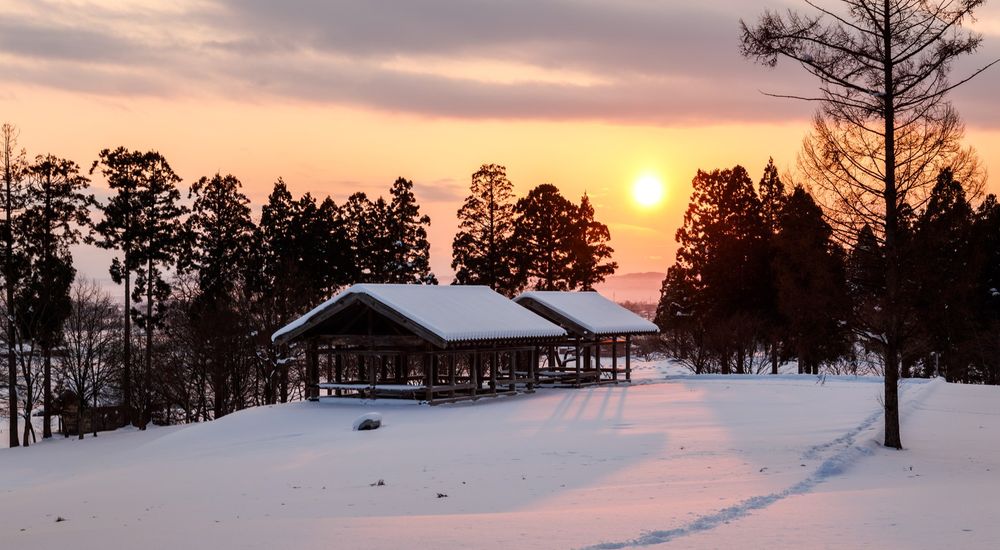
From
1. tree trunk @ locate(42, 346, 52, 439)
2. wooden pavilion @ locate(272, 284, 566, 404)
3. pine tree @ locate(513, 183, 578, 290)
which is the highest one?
pine tree @ locate(513, 183, 578, 290)

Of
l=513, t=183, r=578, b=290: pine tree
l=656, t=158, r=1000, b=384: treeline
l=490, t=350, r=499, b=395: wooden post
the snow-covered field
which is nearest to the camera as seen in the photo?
the snow-covered field

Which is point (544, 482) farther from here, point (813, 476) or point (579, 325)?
point (579, 325)

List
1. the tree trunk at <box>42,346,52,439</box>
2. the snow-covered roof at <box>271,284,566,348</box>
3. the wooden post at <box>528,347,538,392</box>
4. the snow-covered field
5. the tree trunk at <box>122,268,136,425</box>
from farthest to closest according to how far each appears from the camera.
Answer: the tree trunk at <box>122,268,136,425</box> → the tree trunk at <box>42,346,52,439</box> → the wooden post at <box>528,347,538,392</box> → the snow-covered roof at <box>271,284,566,348</box> → the snow-covered field

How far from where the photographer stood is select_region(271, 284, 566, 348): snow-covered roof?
29047mm

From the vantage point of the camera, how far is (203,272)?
47.3 meters

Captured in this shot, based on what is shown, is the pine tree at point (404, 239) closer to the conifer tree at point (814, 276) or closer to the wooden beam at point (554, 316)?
the wooden beam at point (554, 316)

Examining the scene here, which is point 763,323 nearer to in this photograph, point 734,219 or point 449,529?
point 734,219

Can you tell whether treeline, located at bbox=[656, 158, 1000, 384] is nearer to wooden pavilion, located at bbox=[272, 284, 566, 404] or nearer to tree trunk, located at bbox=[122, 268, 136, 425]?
wooden pavilion, located at bbox=[272, 284, 566, 404]

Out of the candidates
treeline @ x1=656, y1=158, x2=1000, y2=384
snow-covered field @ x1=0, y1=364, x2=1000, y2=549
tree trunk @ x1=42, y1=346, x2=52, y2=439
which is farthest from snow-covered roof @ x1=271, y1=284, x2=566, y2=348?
tree trunk @ x1=42, y1=346, x2=52, y2=439

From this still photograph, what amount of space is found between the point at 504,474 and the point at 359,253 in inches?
1566

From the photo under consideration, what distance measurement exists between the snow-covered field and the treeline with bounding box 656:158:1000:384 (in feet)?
8.35

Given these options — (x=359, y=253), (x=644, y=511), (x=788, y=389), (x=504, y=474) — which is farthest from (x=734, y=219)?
(x=644, y=511)

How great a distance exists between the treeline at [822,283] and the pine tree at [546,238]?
7458mm

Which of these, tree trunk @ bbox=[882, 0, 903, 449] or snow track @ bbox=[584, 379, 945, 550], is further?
tree trunk @ bbox=[882, 0, 903, 449]
